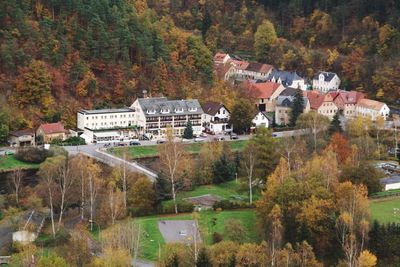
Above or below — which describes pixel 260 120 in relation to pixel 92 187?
above

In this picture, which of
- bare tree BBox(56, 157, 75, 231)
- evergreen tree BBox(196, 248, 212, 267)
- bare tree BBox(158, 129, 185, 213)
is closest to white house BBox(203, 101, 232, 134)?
bare tree BBox(158, 129, 185, 213)

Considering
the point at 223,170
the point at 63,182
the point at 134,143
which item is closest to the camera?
the point at 63,182

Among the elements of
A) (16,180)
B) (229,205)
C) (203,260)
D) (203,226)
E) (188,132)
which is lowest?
(203,260)

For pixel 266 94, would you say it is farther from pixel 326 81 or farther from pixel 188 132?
pixel 188 132

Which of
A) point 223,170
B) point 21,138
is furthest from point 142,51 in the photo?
point 223,170

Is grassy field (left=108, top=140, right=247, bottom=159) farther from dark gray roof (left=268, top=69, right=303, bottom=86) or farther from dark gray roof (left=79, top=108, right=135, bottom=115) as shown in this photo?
dark gray roof (left=268, top=69, right=303, bottom=86)

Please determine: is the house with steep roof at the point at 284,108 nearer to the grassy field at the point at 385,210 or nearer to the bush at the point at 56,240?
the grassy field at the point at 385,210
